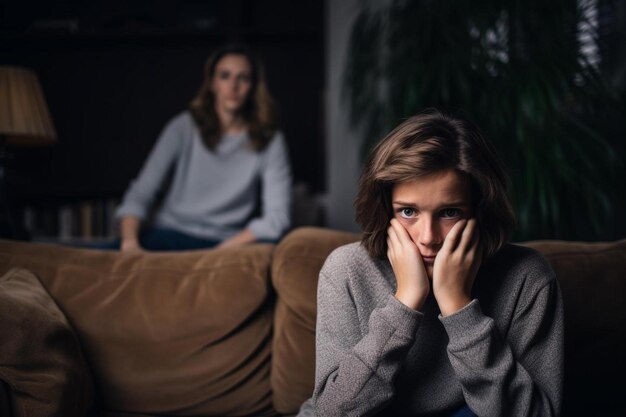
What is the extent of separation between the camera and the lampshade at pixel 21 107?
2098mm

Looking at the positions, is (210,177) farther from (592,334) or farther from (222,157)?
(592,334)

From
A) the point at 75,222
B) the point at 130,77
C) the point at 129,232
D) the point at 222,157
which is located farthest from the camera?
the point at 130,77

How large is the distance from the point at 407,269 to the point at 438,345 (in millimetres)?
195

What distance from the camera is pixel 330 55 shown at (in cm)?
350

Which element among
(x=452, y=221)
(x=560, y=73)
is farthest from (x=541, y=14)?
(x=452, y=221)

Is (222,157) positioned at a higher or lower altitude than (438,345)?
higher

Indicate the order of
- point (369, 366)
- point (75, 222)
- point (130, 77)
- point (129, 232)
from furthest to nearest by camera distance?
point (130, 77)
point (75, 222)
point (129, 232)
point (369, 366)

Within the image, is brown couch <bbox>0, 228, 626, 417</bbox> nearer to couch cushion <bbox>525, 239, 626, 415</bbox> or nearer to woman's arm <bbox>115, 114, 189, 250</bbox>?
couch cushion <bbox>525, 239, 626, 415</bbox>

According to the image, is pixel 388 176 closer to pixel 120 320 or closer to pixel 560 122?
pixel 120 320

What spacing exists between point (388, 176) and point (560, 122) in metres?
1.45

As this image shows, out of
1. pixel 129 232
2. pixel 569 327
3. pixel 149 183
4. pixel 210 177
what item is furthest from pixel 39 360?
pixel 210 177

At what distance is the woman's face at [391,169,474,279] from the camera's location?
1.06 metres

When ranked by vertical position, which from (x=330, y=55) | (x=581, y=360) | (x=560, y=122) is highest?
(x=330, y=55)

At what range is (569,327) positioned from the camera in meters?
1.44
